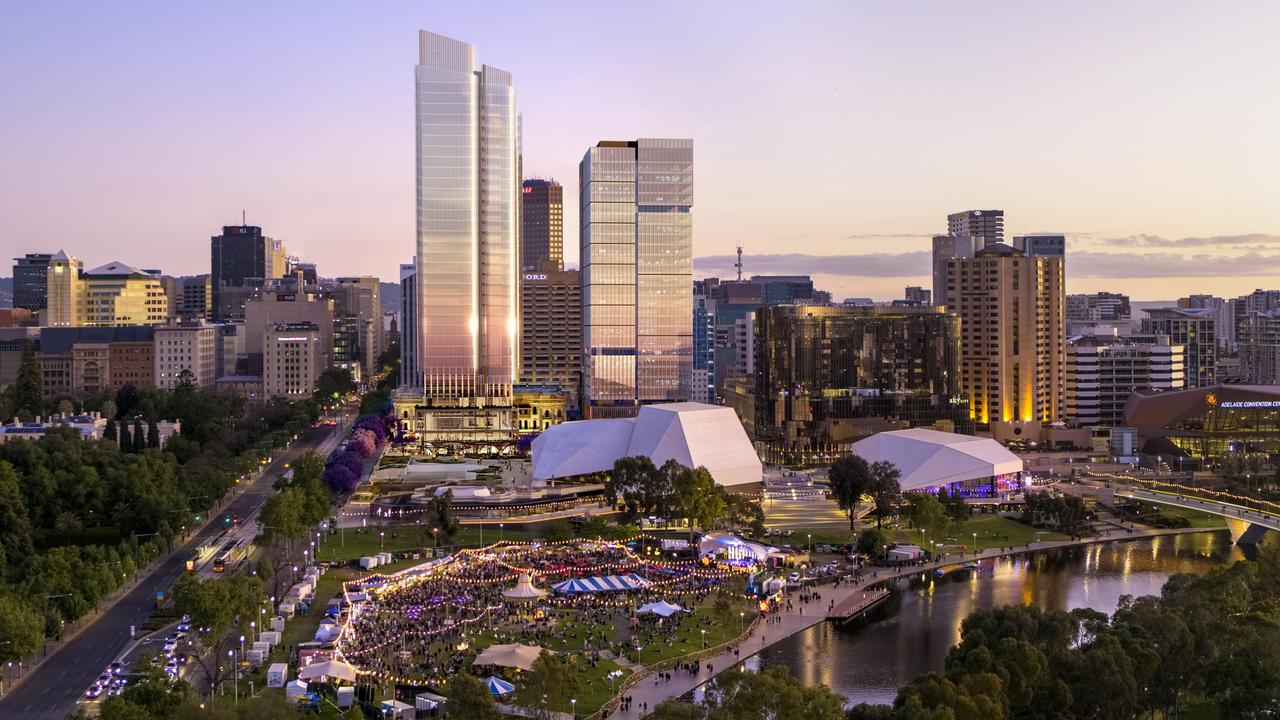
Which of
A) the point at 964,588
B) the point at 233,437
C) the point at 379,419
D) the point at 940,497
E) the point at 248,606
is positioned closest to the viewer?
the point at 248,606

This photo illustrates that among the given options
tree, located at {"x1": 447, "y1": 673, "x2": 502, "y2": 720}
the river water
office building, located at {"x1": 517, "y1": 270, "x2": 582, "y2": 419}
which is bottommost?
the river water

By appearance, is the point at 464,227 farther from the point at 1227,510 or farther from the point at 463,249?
the point at 1227,510

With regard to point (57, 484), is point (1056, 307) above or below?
above

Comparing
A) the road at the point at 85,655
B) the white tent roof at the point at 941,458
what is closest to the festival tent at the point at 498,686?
the road at the point at 85,655

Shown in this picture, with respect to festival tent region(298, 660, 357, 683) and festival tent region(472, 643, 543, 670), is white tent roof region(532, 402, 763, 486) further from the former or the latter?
festival tent region(298, 660, 357, 683)

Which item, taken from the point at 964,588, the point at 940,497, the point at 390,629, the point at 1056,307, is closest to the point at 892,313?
the point at 1056,307

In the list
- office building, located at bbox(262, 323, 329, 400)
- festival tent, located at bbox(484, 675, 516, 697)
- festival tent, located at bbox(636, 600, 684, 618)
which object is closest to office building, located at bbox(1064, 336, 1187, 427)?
festival tent, located at bbox(636, 600, 684, 618)

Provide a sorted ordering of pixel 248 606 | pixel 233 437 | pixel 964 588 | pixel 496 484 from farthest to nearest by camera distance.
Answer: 1. pixel 233 437
2. pixel 496 484
3. pixel 964 588
4. pixel 248 606

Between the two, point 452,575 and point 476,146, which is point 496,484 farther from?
point 476,146
